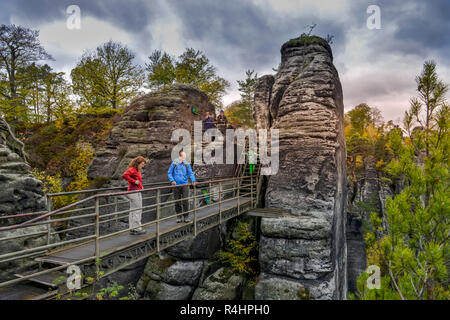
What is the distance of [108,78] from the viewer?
62.0 ft

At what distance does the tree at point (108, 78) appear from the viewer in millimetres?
18594

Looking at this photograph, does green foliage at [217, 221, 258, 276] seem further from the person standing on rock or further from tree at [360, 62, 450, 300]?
tree at [360, 62, 450, 300]

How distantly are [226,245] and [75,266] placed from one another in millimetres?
7397

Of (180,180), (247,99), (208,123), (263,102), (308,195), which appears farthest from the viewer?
(247,99)

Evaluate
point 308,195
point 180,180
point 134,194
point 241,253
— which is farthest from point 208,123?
point 134,194

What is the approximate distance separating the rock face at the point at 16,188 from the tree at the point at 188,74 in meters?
18.2

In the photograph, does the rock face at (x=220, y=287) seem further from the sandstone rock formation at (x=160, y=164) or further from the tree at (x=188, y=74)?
the tree at (x=188, y=74)

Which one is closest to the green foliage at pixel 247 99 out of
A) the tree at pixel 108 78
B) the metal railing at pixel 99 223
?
the tree at pixel 108 78

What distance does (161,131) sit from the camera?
35.4 ft

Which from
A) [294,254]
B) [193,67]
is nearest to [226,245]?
[294,254]

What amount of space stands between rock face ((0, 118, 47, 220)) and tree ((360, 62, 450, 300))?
669cm

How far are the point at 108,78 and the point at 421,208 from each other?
21240 millimetres

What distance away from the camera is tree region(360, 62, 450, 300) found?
139 inches

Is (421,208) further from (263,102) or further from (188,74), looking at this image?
(188,74)
